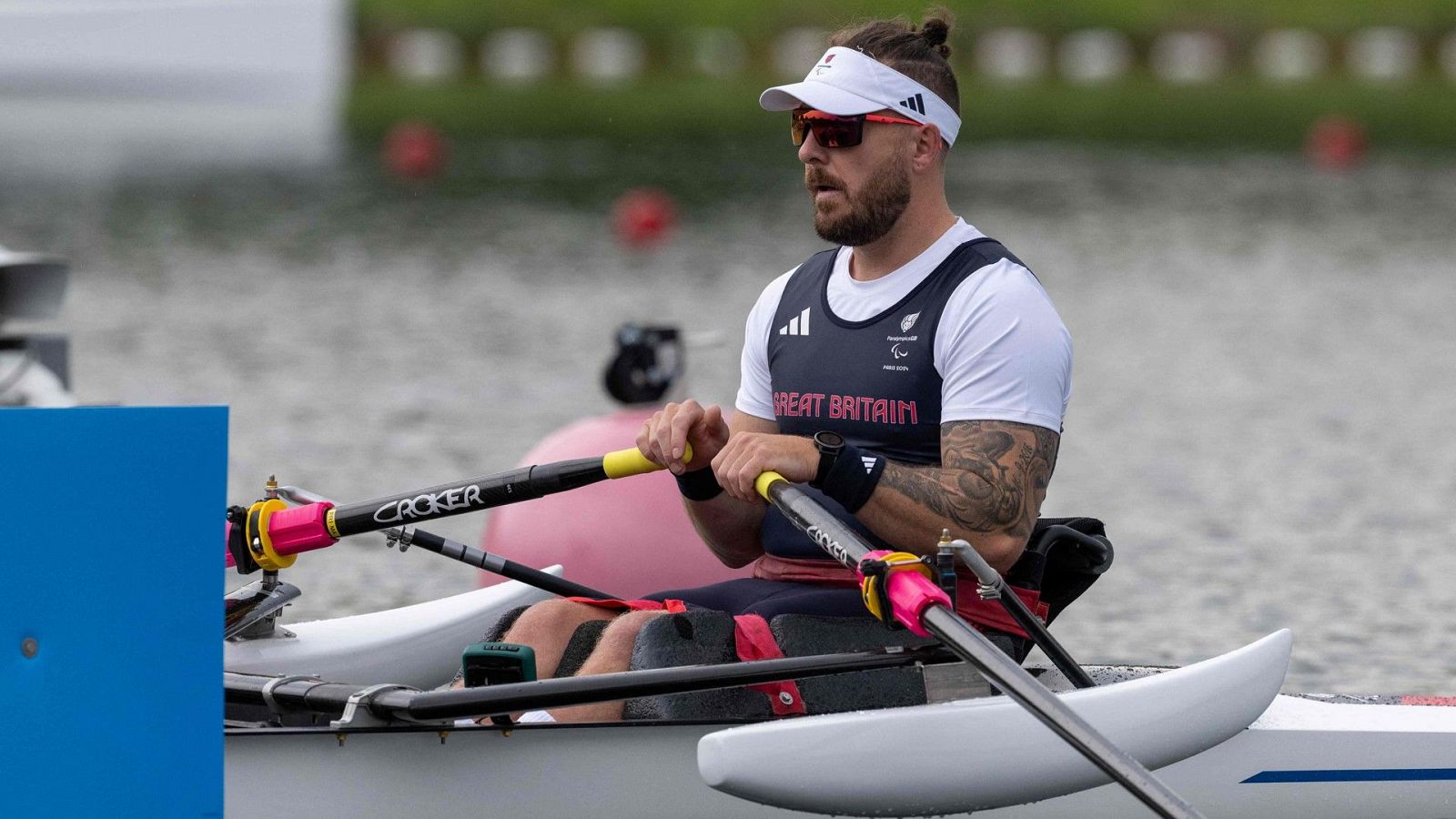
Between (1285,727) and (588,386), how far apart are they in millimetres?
9598

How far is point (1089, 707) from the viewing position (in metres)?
4.45

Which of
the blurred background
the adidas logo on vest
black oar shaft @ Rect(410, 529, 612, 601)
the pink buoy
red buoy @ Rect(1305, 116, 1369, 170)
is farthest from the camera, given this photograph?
red buoy @ Rect(1305, 116, 1369, 170)

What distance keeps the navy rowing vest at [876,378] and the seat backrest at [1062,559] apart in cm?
32

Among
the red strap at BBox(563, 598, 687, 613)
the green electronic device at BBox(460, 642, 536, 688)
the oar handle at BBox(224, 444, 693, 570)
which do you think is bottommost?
the green electronic device at BBox(460, 642, 536, 688)

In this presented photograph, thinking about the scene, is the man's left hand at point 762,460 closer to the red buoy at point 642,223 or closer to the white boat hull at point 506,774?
the white boat hull at point 506,774

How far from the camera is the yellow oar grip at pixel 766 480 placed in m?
4.47

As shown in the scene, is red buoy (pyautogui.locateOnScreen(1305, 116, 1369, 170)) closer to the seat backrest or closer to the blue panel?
the seat backrest

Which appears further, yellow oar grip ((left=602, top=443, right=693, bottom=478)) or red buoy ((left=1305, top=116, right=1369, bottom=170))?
red buoy ((left=1305, top=116, right=1369, bottom=170))

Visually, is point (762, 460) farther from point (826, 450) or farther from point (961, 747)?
point (961, 747)

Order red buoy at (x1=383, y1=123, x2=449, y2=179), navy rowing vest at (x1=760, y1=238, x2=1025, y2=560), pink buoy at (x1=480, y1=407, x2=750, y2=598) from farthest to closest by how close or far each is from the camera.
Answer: red buoy at (x1=383, y1=123, x2=449, y2=179), pink buoy at (x1=480, y1=407, x2=750, y2=598), navy rowing vest at (x1=760, y1=238, x2=1025, y2=560)

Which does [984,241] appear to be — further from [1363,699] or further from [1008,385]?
[1363,699]

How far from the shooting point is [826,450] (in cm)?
445

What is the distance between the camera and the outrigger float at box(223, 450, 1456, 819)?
14.0 feet

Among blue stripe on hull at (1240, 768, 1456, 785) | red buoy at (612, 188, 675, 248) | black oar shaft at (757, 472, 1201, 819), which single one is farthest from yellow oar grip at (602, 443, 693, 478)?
red buoy at (612, 188, 675, 248)
